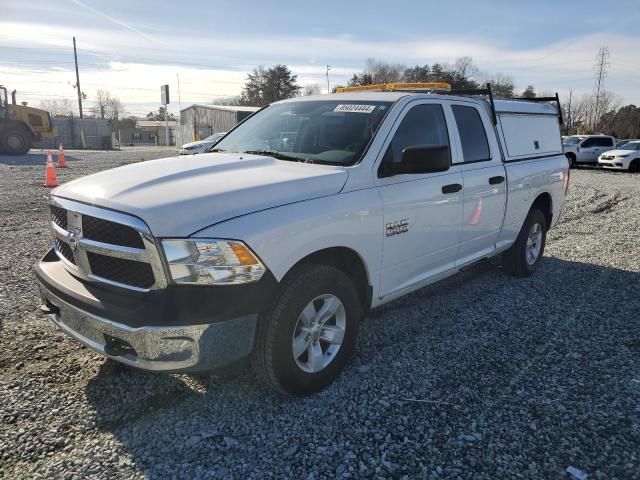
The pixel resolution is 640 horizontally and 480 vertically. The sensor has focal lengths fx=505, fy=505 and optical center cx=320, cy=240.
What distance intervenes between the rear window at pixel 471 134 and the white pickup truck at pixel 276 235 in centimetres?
2

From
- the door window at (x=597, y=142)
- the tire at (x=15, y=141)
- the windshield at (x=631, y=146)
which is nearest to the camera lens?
the windshield at (x=631, y=146)

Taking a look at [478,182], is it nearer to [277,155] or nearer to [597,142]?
[277,155]

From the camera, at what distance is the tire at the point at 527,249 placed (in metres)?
5.69

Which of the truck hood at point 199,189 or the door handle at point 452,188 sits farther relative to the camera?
the door handle at point 452,188

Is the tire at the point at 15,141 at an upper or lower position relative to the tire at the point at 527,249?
upper

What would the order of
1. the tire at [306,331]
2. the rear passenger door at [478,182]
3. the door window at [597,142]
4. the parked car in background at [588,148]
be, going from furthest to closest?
1. the door window at [597,142]
2. the parked car in background at [588,148]
3. the rear passenger door at [478,182]
4. the tire at [306,331]

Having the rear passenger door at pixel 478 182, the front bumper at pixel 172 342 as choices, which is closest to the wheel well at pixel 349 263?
the front bumper at pixel 172 342

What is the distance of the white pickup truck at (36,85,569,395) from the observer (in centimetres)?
258

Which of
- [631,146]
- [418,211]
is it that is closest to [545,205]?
[418,211]

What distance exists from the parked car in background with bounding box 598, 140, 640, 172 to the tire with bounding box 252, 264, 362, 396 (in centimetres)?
2299

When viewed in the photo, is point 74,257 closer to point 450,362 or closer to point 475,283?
point 450,362

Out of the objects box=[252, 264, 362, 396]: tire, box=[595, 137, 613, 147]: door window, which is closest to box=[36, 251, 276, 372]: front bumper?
box=[252, 264, 362, 396]: tire

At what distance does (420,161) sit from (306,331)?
1385 mm

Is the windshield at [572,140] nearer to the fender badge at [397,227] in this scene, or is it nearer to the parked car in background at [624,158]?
the parked car in background at [624,158]
